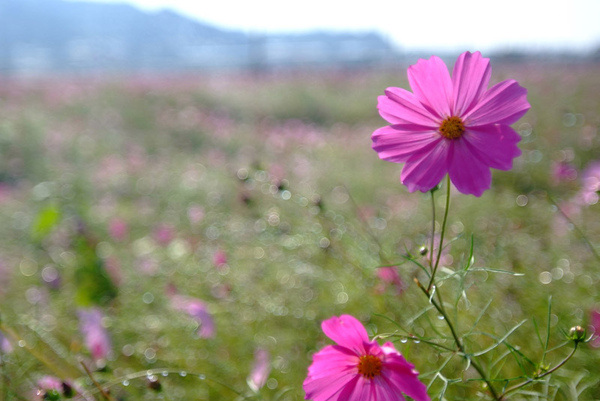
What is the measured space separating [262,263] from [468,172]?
4.21 ft

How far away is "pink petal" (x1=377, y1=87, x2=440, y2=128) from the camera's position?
54 cm

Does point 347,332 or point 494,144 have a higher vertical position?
point 494,144

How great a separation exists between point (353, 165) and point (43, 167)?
90.0 inches

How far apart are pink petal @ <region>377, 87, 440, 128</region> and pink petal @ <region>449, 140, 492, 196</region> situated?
0.13 ft

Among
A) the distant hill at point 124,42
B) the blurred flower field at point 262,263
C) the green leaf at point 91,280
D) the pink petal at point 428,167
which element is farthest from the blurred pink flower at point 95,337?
the distant hill at point 124,42

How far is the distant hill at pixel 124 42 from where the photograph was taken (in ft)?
76.2

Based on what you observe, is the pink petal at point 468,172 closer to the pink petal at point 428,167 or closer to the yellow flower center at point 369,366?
the pink petal at point 428,167

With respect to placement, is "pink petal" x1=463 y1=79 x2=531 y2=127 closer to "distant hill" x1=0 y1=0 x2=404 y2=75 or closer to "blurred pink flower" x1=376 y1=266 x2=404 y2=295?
"blurred pink flower" x1=376 y1=266 x2=404 y2=295

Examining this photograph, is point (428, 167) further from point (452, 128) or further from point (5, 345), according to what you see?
point (5, 345)

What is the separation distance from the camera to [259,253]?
6.01 feet

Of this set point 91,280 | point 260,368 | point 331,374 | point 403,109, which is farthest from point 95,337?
point 403,109

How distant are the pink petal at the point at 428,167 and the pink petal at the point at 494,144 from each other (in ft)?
0.07

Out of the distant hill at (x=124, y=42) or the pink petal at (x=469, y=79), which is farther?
the distant hill at (x=124, y=42)

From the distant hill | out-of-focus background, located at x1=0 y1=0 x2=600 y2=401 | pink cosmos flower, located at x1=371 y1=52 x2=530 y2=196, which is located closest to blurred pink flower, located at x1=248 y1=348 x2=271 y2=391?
out-of-focus background, located at x1=0 y1=0 x2=600 y2=401
